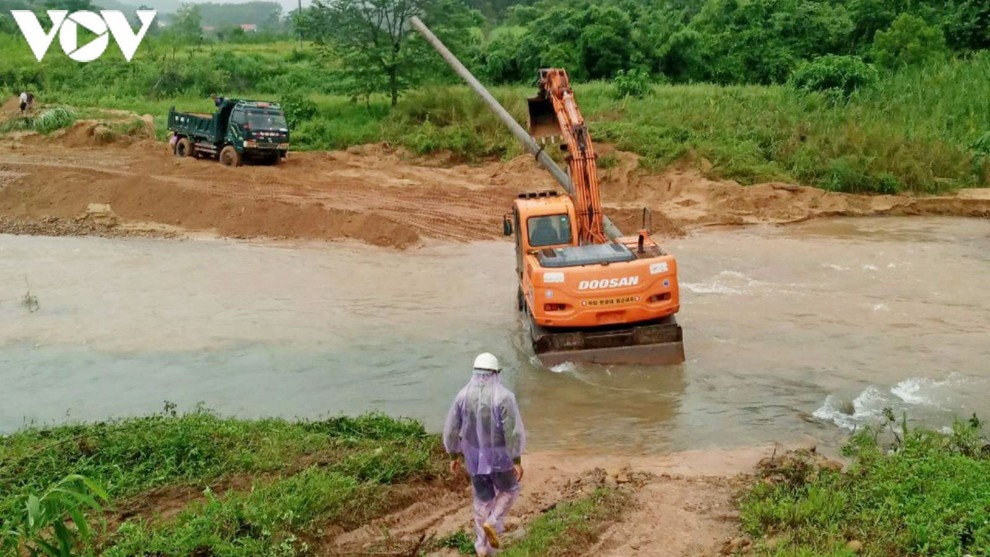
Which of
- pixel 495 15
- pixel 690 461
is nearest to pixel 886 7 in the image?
pixel 690 461

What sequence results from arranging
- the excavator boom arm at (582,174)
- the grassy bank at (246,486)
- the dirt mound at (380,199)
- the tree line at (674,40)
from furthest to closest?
the tree line at (674,40) → the dirt mound at (380,199) → the excavator boom arm at (582,174) → the grassy bank at (246,486)

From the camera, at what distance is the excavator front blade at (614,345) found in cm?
1267

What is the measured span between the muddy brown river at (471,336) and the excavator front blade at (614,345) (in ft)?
0.73

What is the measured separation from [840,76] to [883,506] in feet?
85.2

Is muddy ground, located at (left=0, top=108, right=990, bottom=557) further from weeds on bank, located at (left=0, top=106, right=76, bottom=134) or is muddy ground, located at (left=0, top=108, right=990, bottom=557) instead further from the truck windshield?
weeds on bank, located at (left=0, top=106, right=76, bottom=134)

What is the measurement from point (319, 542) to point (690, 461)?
4.33 m

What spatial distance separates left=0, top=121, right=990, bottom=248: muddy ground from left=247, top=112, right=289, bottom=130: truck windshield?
1.19 meters

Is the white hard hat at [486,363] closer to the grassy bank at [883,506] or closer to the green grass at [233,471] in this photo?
the green grass at [233,471]

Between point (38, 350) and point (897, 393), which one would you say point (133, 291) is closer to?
point (38, 350)

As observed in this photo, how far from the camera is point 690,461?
10.1 meters

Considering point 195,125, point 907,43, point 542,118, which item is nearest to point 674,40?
point 907,43

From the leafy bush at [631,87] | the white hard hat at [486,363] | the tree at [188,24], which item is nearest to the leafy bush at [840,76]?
the leafy bush at [631,87]
